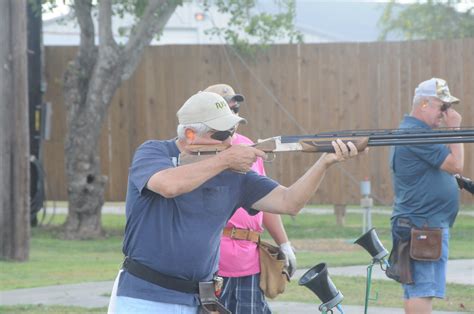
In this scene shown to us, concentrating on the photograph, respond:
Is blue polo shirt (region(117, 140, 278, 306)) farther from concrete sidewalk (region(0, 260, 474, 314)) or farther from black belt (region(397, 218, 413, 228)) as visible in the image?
concrete sidewalk (region(0, 260, 474, 314))

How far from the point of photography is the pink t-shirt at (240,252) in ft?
22.6

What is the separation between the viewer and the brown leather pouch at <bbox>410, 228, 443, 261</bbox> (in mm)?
7758

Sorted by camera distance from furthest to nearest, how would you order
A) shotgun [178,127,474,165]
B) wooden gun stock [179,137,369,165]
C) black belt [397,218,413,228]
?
black belt [397,218,413,228]
wooden gun stock [179,137,369,165]
shotgun [178,127,474,165]

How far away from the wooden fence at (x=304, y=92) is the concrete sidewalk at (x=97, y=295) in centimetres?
516

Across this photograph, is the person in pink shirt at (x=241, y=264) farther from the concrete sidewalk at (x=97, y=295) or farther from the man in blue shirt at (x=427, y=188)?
the concrete sidewalk at (x=97, y=295)

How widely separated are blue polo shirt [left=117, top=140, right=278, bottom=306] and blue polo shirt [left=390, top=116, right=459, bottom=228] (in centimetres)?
273

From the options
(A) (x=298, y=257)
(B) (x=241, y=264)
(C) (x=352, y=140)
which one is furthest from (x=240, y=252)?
(A) (x=298, y=257)

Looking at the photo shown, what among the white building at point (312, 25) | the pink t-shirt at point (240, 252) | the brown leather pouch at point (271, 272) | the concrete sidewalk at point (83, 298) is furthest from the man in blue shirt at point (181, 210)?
the white building at point (312, 25)

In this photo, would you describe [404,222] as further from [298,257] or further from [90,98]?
[90,98]

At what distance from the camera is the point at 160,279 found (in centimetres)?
539

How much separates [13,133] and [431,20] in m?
13.9

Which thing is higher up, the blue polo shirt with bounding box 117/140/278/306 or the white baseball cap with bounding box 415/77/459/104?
the white baseball cap with bounding box 415/77/459/104

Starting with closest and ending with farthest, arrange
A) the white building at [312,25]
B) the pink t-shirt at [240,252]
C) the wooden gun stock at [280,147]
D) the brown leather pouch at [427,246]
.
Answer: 1. the wooden gun stock at [280,147]
2. the pink t-shirt at [240,252]
3. the brown leather pouch at [427,246]
4. the white building at [312,25]

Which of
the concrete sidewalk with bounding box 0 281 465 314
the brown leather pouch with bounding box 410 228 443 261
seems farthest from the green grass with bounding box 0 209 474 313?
the brown leather pouch with bounding box 410 228 443 261
